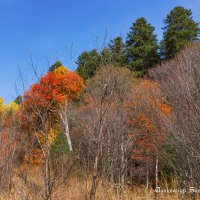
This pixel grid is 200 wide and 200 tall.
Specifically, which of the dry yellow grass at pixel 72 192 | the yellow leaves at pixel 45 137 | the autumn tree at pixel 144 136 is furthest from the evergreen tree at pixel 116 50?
the autumn tree at pixel 144 136

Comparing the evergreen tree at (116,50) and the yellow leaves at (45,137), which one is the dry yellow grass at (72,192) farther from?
the evergreen tree at (116,50)

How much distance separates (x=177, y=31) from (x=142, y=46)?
300cm

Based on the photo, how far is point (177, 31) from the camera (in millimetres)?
23875

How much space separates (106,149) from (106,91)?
1.93 m

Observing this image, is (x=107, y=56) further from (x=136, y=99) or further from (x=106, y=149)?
(x=136, y=99)

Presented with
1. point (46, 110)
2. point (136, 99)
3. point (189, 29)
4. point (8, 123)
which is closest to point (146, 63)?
point (189, 29)

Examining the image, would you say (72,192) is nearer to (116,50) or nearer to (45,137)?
(45,137)

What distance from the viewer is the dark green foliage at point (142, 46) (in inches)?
972

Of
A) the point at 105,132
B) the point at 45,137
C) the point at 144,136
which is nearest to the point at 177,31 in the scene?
the point at 144,136

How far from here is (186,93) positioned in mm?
4547

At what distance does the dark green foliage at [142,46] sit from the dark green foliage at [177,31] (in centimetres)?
94

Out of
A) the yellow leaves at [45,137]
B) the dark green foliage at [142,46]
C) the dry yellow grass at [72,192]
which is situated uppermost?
the dark green foliage at [142,46]

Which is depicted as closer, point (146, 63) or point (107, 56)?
point (107, 56)

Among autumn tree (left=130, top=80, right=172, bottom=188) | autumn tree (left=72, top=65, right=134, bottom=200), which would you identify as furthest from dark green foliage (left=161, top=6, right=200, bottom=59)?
autumn tree (left=72, top=65, right=134, bottom=200)
